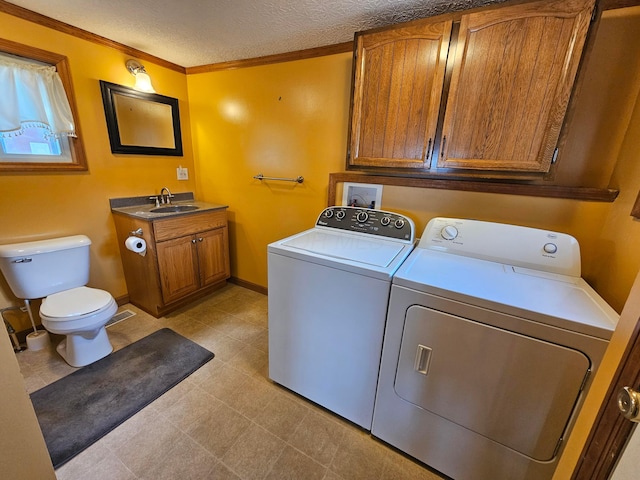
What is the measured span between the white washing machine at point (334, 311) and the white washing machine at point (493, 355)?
9 centimetres

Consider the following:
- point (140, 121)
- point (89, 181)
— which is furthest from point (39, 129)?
point (140, 121)

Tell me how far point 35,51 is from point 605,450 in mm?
3304

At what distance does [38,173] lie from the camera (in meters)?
1.84

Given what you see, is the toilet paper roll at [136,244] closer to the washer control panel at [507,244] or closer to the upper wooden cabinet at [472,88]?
the upper wooden cabinet at [472,88]

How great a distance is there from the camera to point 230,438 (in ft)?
4.44

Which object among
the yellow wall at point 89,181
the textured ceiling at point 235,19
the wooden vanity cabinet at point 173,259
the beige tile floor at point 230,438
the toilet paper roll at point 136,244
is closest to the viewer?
the beige tile floor at point 230,438

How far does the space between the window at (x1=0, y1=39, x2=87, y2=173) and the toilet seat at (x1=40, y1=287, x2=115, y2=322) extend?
909 mm

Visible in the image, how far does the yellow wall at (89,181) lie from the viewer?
1760mm

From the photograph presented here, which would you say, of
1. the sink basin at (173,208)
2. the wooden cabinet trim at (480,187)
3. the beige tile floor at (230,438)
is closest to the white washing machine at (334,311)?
the beige tile floor at (230,438)

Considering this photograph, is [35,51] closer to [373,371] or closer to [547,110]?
[373,371]

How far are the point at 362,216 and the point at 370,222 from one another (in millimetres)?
77

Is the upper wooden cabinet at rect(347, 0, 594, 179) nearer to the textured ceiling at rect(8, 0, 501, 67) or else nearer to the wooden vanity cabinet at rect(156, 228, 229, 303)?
the textured ceiling at rect(8, 0, 501, 67)

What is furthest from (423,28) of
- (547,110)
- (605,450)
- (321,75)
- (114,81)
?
(114,81)

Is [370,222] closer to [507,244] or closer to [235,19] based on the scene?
[507,244]
